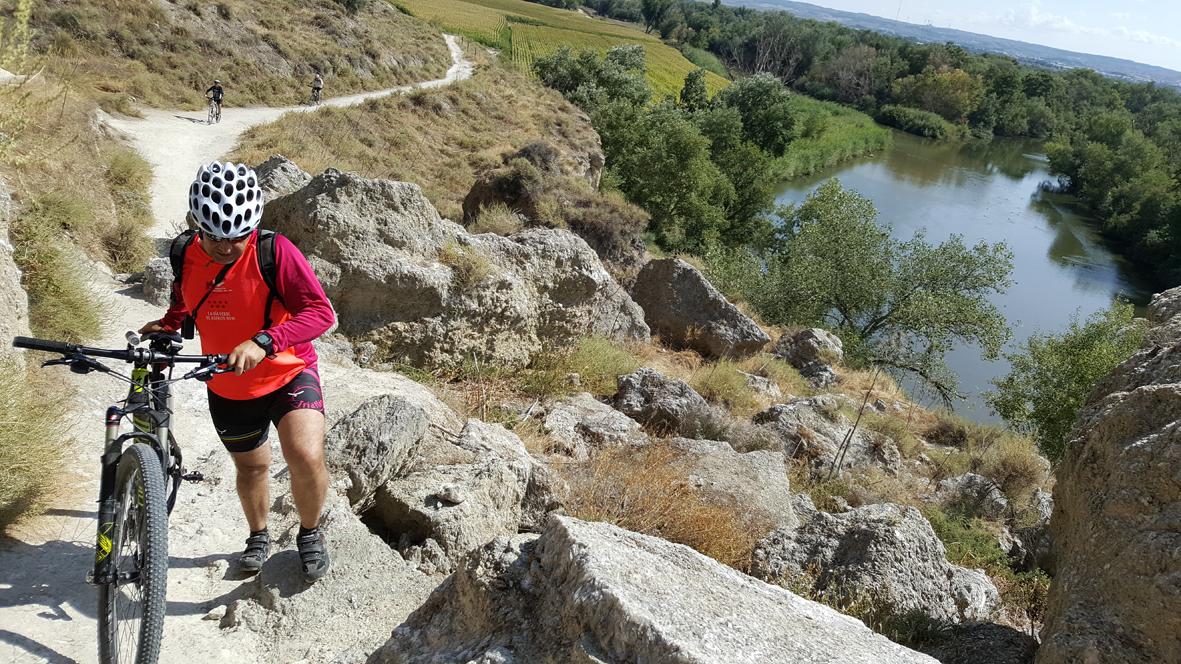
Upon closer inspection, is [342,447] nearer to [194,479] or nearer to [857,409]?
[194,479]

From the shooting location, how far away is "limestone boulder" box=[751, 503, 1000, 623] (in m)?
5.45

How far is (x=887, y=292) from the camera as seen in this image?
27.7 m

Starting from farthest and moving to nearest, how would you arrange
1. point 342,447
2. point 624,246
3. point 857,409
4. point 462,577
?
point 624,246 < point 857,409 < point 342,447 < point 462,577

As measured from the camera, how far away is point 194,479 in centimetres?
373

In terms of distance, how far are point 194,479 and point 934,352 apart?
25.9 m

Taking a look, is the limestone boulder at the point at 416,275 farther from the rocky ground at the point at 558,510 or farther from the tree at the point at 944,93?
the tree at the point at 944,93

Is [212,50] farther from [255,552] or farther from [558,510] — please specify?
[255,552]

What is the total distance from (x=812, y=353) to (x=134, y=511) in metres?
17.3

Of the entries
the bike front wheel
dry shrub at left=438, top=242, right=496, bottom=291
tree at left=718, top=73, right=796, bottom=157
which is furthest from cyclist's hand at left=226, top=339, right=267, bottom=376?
tree at left=718, top=73, right=796, bottom=157

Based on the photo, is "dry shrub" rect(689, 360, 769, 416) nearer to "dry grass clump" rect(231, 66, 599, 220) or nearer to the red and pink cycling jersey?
the red and pink cycling jersey

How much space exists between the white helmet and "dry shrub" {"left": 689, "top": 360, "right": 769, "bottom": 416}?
31.8ft

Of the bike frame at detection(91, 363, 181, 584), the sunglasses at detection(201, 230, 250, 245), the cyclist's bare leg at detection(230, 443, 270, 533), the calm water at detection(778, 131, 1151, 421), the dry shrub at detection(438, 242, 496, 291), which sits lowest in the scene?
the calm water at detection(778, 131, 1151, 421)

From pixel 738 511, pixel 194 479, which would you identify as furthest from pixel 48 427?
pixel 738 511

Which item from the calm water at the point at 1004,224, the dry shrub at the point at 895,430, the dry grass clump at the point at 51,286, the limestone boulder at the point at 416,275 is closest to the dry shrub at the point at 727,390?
the dry shrub at the point at 895,430
